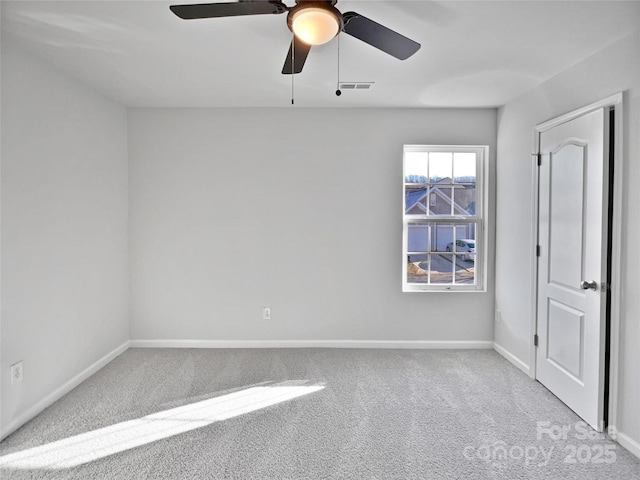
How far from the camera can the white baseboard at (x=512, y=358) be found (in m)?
3.35

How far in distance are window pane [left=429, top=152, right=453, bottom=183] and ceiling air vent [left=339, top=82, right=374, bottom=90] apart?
1151 millimetres

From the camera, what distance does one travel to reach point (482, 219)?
13.1ft

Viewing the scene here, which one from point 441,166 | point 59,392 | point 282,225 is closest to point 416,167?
point 441,166

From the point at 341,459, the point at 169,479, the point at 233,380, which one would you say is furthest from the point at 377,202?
the point at 169,479

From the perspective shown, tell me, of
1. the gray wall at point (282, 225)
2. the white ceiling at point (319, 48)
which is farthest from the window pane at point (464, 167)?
the white ceiling at point (319, 48)

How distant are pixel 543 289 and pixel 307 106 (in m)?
2.75

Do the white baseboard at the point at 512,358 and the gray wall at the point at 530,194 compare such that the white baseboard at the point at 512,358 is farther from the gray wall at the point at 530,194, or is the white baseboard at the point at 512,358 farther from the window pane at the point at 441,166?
the window pane at the point at 441,166

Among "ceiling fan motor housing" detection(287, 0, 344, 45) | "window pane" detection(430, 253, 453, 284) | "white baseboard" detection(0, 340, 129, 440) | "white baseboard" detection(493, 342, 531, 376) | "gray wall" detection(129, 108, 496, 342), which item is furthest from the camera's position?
"window pane" detection(430, 253, 453, 284)

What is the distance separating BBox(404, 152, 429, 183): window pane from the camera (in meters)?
3.98

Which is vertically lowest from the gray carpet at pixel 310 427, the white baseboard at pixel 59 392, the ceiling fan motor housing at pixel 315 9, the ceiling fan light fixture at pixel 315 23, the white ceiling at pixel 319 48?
the gray carpet at pixel 310 427

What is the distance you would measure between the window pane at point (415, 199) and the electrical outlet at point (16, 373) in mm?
3468

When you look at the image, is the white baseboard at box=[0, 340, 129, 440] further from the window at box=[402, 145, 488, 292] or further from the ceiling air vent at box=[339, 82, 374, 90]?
the ceiling air vent at box=[339, 82, 374, 90]

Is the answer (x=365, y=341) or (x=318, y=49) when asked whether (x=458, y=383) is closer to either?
(x=365, y=341)

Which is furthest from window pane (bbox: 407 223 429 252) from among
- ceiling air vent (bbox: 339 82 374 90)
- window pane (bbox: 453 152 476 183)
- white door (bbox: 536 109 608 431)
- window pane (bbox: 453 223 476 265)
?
ceiling air vent (bbox: 339 82 374 90)
